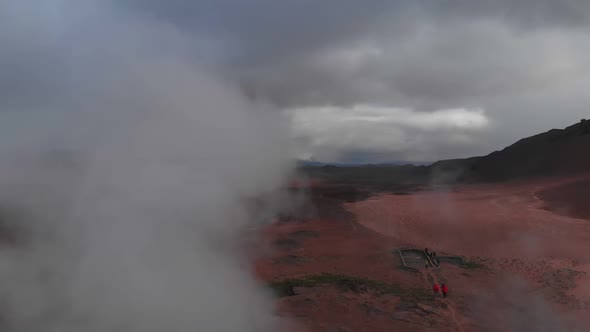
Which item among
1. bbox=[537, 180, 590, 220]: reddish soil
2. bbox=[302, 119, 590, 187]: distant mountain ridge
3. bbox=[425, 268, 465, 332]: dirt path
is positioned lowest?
bbox=[425, 268, 465, 332]: dirt path

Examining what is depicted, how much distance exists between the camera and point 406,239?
19.8 meters

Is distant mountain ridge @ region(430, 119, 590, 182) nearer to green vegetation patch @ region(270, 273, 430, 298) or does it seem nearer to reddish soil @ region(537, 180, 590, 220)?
reddish soil @ region(537, 180, 590, 220)

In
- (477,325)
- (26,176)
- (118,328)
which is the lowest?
(477,325)

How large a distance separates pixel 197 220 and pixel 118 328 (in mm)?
6707

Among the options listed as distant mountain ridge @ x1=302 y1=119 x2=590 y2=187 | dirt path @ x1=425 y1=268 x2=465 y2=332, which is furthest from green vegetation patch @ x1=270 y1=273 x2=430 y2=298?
distant mountain ridge @ x1=302 y1=119 x2=590 y2=187

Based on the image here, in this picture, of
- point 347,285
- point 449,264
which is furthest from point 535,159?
point 347,285

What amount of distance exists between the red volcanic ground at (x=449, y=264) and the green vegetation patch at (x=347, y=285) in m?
0.18

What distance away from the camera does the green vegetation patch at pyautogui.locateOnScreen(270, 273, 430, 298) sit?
1293 cm

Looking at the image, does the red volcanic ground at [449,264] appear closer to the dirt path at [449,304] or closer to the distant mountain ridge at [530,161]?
the dirt path at [449,304]

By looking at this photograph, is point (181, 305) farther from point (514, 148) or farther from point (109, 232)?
point (514, 148)

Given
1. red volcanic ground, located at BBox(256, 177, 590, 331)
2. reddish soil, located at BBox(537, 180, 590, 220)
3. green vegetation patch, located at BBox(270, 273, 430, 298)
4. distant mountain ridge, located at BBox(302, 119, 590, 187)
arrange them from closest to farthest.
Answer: red volcanic ground, located at BBox(256, 177, 590, 331) → green vegetation patch, located at BBox(270, 273, 430, 298) → reddish soil, located at BBox(537, 180, 590, 220) → distant mountain ridge, located at BBox(302, 119, 590, 187)

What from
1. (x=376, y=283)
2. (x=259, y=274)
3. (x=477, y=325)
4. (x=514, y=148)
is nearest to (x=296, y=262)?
(x=259, y=274)

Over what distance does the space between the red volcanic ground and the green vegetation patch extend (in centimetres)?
18

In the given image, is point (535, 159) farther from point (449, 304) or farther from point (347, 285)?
point (347, 285)
